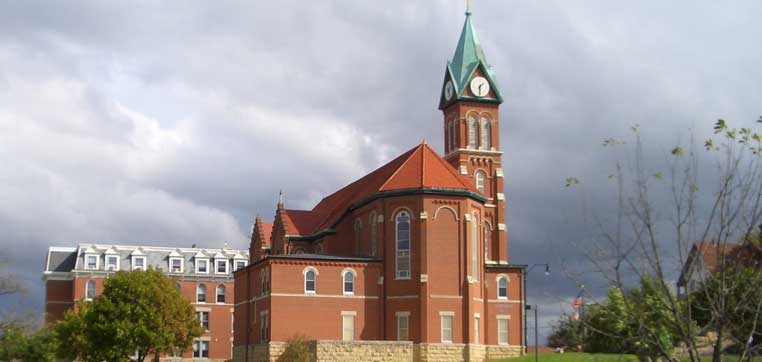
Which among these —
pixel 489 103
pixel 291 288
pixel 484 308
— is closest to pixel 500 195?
pixel 489 103

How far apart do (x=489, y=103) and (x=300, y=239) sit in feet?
62.6

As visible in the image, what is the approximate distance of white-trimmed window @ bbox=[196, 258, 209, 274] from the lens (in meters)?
103

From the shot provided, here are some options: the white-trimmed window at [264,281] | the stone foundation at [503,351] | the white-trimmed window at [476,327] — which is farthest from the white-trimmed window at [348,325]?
the stone foundation at [503,351]

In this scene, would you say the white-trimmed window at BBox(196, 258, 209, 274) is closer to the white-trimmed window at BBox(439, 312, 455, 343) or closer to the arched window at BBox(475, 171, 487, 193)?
the arched window at BBox(475, 171, 487, 193)

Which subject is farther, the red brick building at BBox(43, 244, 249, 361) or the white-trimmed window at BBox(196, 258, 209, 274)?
the white-trimmed window at BBox(196, 258, 209, 274)

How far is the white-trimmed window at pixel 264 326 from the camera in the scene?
6374 centimetres

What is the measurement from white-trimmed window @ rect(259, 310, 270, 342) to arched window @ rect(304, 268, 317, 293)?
3022 millimetres

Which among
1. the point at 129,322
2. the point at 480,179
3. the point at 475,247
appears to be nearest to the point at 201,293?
the point at 129,322

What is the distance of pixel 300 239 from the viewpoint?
77375 mm

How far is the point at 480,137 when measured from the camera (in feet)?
258

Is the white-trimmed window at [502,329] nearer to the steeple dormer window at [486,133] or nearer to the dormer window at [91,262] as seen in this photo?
the steeple dormer window at [486,133]

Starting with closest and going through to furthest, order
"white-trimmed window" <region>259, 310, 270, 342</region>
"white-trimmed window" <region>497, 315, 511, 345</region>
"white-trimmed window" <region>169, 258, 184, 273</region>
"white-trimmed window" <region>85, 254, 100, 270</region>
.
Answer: "white-trimmed window" <region>259, 310, 270, 342</region>, "white-trimmed window" <region>497, 315, 511, 345</region>, "white-trimmed window" <region>85, 254, 100, 270</region>, "white-trimmed window" <region>169, 258, 184, 273</region>

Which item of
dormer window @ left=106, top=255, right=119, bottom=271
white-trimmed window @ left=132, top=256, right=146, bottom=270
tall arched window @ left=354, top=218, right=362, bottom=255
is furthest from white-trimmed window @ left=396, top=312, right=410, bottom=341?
white-trimmed window @ left=132, top=256, right=146, bottom=270

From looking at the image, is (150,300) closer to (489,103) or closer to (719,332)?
(489,103)
